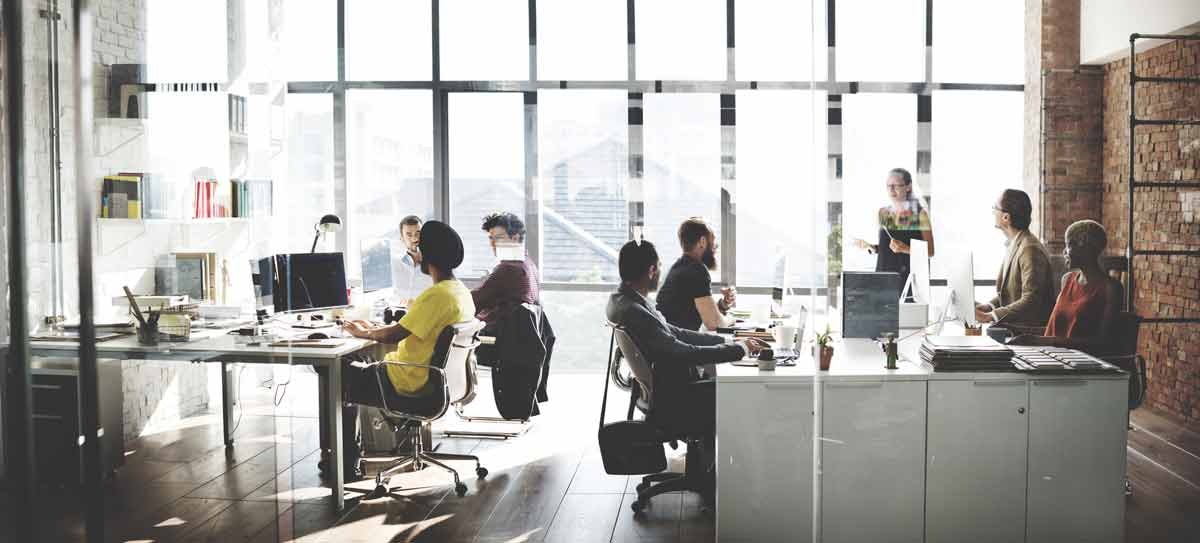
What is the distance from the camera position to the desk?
2.96 m

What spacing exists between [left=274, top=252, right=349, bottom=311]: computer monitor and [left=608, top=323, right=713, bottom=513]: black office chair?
75.4 inches

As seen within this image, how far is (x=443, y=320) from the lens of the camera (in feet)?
14.8

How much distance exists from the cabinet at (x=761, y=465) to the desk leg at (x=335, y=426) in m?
1.79

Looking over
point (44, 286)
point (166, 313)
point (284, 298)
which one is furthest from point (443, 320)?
point (44, 286)

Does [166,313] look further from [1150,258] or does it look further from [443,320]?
[1150,258]

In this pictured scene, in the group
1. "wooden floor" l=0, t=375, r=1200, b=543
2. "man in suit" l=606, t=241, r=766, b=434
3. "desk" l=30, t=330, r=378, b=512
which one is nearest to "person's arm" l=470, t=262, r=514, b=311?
"wooden floor" l=0, t=375, r=1200, b=543

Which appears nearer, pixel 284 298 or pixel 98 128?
pixel 98 128

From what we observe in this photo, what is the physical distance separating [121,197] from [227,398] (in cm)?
75

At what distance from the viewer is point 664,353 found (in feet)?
13.1

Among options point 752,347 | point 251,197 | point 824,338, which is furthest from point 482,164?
point 824,338

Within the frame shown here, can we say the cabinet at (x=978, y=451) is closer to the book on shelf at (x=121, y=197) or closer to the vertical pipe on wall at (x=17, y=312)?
the book on shelf at (x=121, y=197)

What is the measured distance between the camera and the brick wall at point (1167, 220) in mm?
3332

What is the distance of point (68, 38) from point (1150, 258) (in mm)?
3845

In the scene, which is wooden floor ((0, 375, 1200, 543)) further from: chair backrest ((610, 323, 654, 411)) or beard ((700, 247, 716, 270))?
beard ((700, 247, 716, 270))
